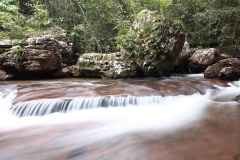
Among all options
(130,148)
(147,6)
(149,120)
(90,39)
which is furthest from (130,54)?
(147,6)

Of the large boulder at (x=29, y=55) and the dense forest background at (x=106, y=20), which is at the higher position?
the dense forest background at (x=106, y=20)

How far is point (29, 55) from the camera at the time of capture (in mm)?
8656

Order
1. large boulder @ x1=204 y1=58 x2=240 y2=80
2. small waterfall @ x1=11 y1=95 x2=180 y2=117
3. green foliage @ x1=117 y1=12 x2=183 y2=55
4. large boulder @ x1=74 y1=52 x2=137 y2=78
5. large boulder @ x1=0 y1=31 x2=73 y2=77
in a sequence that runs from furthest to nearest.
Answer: large boulder @ x1=0 y1=31 x2=73 y2=77, large boulder @ x1=74 y1=52 x2=137 y2=78, green foliage @ x1=117 y1=12 x2=183 y2=55, large boulder @ x1=204 y1=58 x2=240 y2=80, small waterfall @ x1=11 y1=95 x2=180 y2=117

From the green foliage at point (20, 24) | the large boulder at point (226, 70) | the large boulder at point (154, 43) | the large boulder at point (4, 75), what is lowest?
the large boulder at point (4, 75)

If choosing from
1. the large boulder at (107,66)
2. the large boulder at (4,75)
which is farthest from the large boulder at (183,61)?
the large boulder at (4,75)

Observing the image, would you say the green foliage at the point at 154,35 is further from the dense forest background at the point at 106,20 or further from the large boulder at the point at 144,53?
the dense forest background at the point at 106,20

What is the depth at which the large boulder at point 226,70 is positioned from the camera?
682 centimetres

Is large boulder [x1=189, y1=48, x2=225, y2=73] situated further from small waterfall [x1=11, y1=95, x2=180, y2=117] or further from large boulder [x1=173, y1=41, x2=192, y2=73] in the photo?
small waterfall [x1=11, y1=95, x2=180, y2=117]

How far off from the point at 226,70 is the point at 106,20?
26.9 feet

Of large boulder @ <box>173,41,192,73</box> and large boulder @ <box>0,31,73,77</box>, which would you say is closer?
large boulder @ <box>0,31,73,77</box>

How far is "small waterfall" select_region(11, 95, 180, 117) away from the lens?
395 cm

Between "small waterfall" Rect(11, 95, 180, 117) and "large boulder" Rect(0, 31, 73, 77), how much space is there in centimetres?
530

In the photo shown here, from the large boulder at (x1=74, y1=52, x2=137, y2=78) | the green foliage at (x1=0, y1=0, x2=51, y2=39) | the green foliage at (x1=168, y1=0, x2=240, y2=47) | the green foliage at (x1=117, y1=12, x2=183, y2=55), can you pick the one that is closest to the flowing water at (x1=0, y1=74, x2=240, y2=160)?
the green foliage at (x1=117, y1=12, x2=183, y2=55)

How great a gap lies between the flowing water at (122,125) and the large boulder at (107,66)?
10.9 feet
